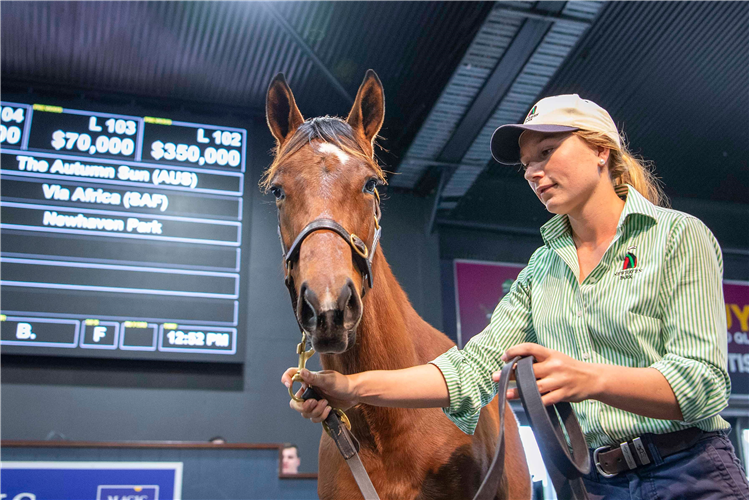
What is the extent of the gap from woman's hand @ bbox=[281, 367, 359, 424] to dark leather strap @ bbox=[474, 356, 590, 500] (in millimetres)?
309

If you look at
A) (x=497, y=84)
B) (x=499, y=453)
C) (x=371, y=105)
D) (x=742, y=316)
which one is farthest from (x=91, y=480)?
(x=742, y=316)

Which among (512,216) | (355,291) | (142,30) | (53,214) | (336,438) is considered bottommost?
(336,438)

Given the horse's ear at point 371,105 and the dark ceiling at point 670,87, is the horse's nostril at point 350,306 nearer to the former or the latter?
the horse's ear at point 371,105

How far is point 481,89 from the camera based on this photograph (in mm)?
5098

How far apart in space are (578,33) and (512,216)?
2.91 meters

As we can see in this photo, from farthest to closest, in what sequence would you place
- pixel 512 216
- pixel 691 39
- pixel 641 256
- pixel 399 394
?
pixel 512 216 → pixel 691 39 → pixel 399 394 → pixel 641 256

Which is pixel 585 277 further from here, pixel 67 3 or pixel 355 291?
pixel 67 3

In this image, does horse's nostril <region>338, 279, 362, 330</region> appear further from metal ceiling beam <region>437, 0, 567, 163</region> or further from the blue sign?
metal ceiling beam <region>437, 0, 567, 163</region>

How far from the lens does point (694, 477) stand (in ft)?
3.26

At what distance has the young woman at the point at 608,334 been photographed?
967mm

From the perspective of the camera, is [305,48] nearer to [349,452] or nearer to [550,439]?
[349,452]

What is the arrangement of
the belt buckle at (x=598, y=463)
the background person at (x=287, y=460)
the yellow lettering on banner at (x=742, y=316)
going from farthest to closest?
the yellow lettering on banner at (x=742, y=316) < the background person at (x=287, y=460) < the belt buckle at (x=598, y=463)

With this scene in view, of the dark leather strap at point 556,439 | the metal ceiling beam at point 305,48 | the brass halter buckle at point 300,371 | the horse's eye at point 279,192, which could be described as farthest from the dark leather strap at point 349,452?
the metal ceiling beam at point 305,48

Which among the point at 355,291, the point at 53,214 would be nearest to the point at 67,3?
the point at 53,214
